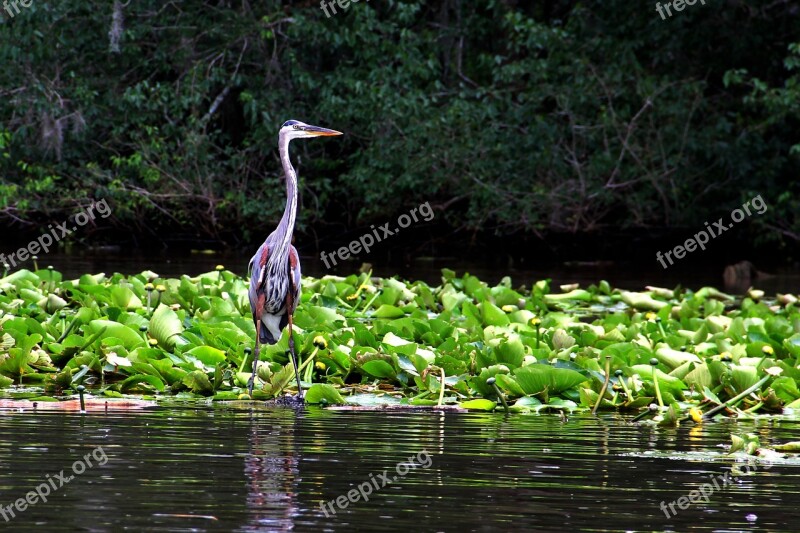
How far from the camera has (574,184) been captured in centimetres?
2045

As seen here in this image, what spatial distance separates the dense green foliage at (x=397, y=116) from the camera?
20.5 m

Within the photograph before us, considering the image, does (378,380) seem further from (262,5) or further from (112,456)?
(262,5)

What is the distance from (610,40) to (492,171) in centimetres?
281

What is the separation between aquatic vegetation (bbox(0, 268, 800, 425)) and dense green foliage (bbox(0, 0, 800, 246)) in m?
11.4

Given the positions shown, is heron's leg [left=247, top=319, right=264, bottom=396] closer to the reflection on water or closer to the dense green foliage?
the reflection on water

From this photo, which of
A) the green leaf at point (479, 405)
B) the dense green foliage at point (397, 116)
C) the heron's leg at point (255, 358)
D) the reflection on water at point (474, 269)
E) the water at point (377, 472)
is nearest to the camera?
the water at point (377, 472)

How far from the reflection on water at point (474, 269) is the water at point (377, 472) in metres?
9.19

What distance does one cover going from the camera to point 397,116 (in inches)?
814

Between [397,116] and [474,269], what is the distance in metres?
3.27

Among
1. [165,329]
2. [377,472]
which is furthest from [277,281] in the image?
[377,472]

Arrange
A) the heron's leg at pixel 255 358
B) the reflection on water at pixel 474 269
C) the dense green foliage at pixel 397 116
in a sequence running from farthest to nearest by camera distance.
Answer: the dense green foliage at pixel 397 116 → the reflection on water at pixel 474 269 → the heron's leg at pixel 255 358

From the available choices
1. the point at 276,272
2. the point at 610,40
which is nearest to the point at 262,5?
the point at 610,40

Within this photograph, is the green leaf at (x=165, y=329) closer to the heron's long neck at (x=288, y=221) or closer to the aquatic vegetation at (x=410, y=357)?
the aquatic vegetation at (x=410, y=357)

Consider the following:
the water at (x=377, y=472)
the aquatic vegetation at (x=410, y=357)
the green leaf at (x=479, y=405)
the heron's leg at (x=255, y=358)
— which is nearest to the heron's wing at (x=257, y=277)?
the heron's leg at (x=255, y=358)
